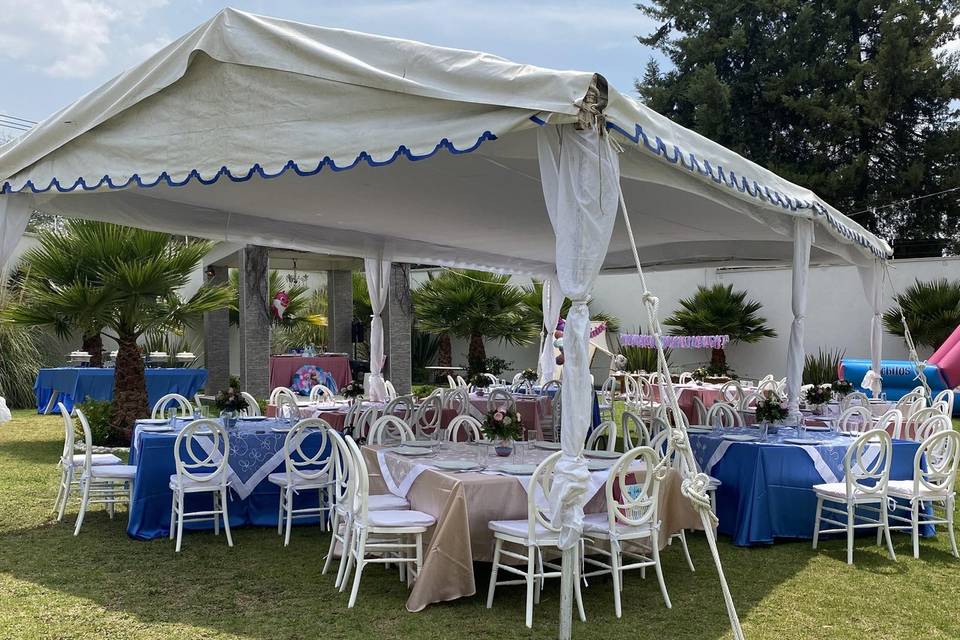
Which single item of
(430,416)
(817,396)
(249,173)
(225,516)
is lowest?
(225,516)

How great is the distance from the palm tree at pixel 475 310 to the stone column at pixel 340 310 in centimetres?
195

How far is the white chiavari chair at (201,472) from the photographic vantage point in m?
6.03

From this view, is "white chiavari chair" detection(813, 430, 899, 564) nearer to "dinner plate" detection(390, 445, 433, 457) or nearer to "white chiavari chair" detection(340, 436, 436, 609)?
"dinner plate" detection(390, 445, 433, 457)

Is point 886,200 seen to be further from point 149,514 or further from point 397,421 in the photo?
point 149,514

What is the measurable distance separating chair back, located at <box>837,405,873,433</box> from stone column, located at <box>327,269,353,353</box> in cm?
1089

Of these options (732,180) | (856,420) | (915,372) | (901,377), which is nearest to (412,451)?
(732,180)

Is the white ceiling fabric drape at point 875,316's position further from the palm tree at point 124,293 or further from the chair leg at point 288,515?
the palm tree at point 124,293

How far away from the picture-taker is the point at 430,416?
9891 mm

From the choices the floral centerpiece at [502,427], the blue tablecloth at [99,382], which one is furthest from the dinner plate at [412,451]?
the blue tablecloth at [99,382]

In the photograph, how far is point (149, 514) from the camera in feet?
20.7

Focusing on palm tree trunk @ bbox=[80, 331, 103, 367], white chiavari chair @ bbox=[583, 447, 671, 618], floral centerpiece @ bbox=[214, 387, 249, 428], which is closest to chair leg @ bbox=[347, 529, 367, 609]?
white chiavari chair @ bbox=[583, 447, 671, 618]

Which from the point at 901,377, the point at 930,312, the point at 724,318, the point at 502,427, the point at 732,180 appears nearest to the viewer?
the point at 502,427

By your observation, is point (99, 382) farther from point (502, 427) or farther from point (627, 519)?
point (627, 519)

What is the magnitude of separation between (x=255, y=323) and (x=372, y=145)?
379 inches
